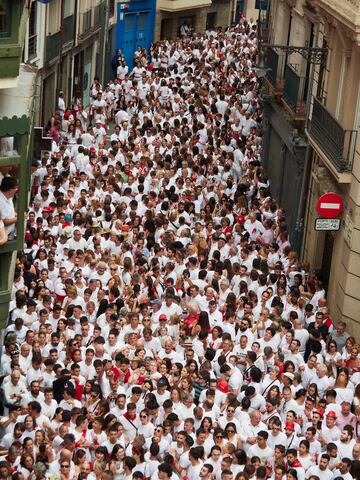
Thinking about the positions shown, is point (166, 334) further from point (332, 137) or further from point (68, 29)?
point (68, 29)

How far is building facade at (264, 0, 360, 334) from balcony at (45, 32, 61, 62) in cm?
659

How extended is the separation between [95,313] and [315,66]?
9.58m

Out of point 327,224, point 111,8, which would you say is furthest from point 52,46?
point 327,224

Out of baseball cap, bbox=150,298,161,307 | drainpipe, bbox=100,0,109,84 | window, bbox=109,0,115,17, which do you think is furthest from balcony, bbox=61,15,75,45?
baseball cap, bbox=150,298,161,307

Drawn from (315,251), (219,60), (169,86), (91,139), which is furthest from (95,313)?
(219,60)

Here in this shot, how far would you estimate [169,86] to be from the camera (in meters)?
39.4

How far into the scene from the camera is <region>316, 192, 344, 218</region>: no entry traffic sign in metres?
22.8

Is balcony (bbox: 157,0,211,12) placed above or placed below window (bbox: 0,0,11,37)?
below

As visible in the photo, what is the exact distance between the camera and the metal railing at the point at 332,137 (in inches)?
883

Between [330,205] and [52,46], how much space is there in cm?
1590

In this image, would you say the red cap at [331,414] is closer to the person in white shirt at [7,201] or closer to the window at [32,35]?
the person in white shirt at [7,201]

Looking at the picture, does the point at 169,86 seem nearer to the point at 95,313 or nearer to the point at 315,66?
the point at 315,66

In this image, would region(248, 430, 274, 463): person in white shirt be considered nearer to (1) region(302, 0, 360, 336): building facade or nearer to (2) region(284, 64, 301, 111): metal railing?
(1) region(302, 0, 360, 336): building facade

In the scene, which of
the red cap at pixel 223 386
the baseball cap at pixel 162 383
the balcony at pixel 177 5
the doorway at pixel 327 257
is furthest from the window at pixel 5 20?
the balcony at pixel 177 5
